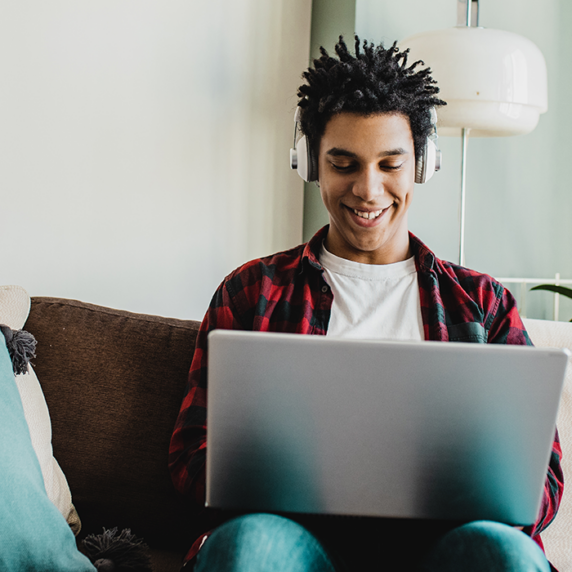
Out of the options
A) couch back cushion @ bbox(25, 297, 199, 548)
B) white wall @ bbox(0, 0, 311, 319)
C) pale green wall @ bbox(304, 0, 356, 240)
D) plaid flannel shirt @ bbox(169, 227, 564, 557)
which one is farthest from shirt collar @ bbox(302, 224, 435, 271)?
pale green wall @ bbox(304, 0, 356, 240)

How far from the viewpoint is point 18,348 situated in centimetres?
Answer: 101

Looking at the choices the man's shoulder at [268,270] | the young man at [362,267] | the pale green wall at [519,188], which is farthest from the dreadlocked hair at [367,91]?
the pale green wall at [519,188]

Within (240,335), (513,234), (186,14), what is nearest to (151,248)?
(186,14)

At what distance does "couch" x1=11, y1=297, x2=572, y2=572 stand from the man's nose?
40 cm

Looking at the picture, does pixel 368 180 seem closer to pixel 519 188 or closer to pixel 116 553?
pixel 116 553

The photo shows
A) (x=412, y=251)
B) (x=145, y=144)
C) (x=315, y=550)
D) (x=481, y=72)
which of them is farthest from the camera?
(x=145, y=144)

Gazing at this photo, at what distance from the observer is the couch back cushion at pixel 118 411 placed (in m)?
1.09

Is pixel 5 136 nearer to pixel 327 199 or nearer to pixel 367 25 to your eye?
pixel 327 199

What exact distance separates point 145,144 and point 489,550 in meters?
1.27

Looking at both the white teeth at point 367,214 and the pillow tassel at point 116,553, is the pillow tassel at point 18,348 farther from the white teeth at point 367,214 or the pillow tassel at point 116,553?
the white teeth at point 367,214

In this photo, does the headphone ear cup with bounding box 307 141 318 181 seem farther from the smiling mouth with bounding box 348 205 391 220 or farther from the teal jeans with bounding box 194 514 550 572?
the teal jeans with bounding box 194 514 550 572

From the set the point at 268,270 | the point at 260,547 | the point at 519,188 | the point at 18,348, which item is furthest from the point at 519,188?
the point at 260,547

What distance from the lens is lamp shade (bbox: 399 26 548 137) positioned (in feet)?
4.77

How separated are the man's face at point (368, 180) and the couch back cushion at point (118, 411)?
35 cm
